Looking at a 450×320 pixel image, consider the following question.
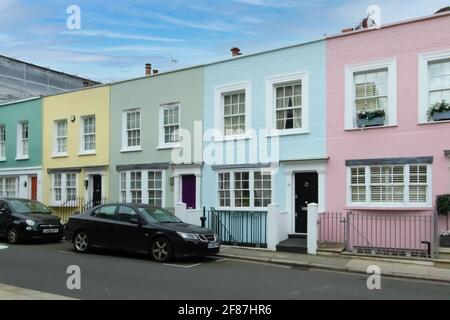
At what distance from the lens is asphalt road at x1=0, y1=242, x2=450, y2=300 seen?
9.04m

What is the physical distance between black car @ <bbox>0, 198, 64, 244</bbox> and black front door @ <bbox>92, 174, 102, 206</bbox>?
412 cm

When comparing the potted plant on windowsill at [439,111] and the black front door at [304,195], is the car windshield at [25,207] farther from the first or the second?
→ the potted plant on windowsill at [439,111]

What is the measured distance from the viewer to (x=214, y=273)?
11.5 metres

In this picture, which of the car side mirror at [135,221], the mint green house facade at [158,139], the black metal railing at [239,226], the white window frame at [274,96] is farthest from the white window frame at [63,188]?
the white window frame at [274,96]

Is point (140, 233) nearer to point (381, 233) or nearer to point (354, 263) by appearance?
point (354, 263)

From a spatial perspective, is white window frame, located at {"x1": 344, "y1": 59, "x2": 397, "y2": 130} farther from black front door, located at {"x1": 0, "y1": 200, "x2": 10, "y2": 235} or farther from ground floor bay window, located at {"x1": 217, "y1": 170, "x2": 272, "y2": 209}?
black front door, located at {"x1": 0, "y1": 200, "x2": 10, "y2": 235}

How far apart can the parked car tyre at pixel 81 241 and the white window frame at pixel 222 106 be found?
5.91m

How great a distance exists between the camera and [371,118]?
1495 cm

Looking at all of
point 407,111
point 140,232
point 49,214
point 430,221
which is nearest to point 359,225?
point 430,221

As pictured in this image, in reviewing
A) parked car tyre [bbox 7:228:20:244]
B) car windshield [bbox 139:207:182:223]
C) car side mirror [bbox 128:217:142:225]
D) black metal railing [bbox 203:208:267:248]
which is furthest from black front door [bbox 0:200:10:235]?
black metal railing [bbox 203:208:267:248]

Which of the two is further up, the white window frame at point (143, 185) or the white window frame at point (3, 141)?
the white window frame at point (3, 141)

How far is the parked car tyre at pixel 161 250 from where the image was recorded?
12.8 m

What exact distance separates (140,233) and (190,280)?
11.2 feet

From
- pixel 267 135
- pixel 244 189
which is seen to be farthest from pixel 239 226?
pixel 267 135
